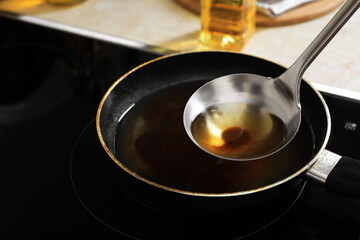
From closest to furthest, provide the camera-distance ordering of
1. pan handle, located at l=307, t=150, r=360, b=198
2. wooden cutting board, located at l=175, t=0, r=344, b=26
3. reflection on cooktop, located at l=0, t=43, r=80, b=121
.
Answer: pan handle, located at l=307, t=150, r=360, b=198 < reflection on cooktop, located at l=0, t=43, r=80, b=121 < wooden cutting board, located at l=175, t=0, r=344, b=26

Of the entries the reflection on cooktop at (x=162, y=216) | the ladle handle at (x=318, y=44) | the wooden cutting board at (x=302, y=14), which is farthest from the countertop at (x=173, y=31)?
the reflection on cooktop at (x=162, y=216)

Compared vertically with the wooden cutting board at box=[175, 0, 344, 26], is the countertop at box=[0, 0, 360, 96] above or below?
below

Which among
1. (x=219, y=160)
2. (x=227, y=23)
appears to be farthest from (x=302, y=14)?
(x=219, y=160)

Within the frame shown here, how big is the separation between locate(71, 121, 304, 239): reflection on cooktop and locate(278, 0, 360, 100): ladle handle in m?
0.14

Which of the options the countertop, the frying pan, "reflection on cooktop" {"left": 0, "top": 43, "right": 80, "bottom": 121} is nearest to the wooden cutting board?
the countertop

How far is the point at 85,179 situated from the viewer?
566mm

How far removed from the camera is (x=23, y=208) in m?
0.54

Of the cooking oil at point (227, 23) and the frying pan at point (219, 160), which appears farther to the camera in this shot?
the cooking oil at point (227, 23)

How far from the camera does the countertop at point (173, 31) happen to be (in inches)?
28.0

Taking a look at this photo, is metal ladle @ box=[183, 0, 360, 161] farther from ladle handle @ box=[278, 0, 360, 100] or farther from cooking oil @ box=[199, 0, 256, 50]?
cooking oil @ box=[199, 0, 256, 50]

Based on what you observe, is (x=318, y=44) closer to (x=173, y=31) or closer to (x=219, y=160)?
(x=219, y=160)

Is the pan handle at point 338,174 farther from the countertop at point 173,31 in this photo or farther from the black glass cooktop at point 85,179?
the countertop at point 173,31

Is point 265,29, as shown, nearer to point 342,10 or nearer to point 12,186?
point 342,10

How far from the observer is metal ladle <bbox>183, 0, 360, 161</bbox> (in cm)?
54
